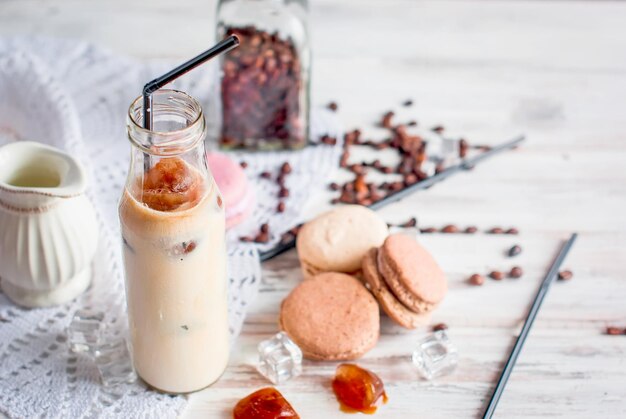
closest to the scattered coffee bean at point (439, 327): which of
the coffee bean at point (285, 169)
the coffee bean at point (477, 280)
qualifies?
the coffee bean at point (477, 280)

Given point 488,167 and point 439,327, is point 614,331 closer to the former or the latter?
point 439,327

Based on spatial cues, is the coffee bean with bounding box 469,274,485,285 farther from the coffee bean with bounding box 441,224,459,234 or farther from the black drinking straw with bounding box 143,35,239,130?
the black drinking straw with bounding box 143,35,239,130

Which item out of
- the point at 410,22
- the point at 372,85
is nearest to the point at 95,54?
the point at 372,85

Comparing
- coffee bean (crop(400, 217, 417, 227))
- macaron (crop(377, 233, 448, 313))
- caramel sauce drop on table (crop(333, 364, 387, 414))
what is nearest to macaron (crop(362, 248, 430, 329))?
macaron (crop(377, 233, 448, 313))

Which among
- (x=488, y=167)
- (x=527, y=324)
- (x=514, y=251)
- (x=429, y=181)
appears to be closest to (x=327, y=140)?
(x=429, y=181)

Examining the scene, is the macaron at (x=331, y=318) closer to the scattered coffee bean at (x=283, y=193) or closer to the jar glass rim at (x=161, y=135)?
the scattered coffee bean at (x=283, y=193)
